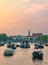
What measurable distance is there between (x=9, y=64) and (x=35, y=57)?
11083 millimetres

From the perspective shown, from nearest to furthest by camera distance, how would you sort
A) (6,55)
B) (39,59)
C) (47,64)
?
(47,64) → (39,59) → (6,55)

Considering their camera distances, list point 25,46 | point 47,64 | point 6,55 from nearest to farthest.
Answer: point 47,64, point 6,55, point 25,46

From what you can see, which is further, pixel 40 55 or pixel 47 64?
pixel 40 55

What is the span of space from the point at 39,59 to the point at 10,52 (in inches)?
445

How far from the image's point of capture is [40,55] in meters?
53.7

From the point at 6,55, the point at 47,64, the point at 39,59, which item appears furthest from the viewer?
the point at 6,55

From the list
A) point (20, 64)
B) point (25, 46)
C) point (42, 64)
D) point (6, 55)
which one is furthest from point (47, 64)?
point (25, 46)

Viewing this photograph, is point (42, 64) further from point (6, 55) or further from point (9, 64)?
point (6, 55)

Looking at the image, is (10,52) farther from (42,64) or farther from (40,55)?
(42,64)

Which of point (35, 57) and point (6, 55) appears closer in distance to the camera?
point (35, 57)

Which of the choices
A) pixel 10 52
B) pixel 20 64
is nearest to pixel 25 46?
pixel 10 52

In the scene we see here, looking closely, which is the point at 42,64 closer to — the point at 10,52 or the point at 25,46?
the point at 10,52

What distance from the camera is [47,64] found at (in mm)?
43688

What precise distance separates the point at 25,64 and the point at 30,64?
0.81 m
